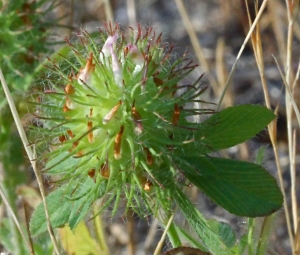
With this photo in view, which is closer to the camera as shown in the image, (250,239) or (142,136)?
(142,136)

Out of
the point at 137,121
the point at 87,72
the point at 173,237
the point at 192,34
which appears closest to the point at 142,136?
the point at 137,121

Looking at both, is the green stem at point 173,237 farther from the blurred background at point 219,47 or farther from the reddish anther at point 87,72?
the blurred background at point 219,47

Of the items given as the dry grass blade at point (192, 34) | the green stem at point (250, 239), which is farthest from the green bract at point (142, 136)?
the dry grass blade at point (192, 34)

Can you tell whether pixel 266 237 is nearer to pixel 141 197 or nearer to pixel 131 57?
pixel 141 197

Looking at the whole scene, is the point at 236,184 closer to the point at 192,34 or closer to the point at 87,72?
the point at 87,72

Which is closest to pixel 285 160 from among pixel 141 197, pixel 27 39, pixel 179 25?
pixel 179 25

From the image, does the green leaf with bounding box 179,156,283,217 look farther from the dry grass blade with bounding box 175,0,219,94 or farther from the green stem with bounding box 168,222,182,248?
the dry grass blade with bounding box 175,0,219,94

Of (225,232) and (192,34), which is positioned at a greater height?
(192,34)
